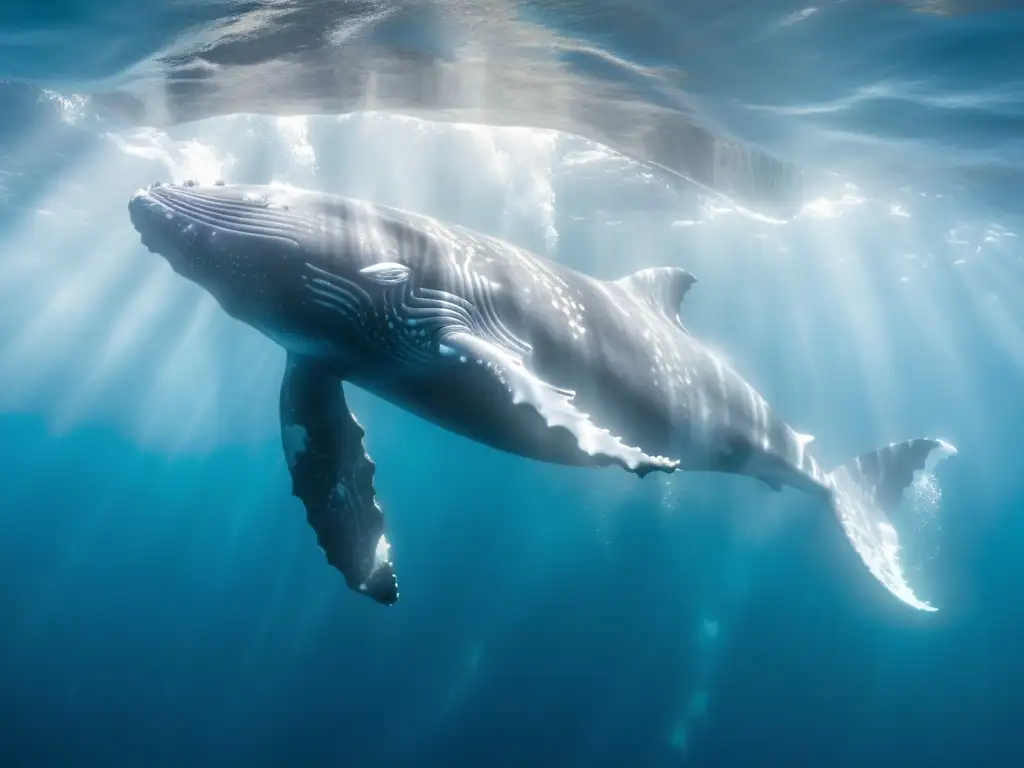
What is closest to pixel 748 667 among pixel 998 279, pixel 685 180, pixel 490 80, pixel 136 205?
pixel 685 180

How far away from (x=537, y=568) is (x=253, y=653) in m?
14.2

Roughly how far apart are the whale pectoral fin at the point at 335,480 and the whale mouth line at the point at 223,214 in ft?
4.52

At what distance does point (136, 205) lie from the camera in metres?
5.45

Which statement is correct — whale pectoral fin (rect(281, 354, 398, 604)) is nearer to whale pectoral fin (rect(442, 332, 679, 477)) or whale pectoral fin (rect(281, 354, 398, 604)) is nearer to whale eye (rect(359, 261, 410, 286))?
whale eye (rect(359, 261, 410, 286))

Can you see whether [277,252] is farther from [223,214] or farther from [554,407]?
[554,407]

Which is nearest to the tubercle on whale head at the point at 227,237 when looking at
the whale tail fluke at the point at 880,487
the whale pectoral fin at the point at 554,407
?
the whale pectoral fin at the point at 554,407

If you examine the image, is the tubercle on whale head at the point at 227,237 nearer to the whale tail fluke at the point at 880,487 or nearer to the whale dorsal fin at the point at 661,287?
the whale dorsal fin at the point at 661,287

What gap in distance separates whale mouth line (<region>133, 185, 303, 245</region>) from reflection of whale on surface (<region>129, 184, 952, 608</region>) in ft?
0.04

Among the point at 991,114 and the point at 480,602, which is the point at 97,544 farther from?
the point at 991,114

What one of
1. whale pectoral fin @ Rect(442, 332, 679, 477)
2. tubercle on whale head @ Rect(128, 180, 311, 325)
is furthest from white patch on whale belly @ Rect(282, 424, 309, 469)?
whale pectoral fin @ Rect(442, 332, 679, 477)

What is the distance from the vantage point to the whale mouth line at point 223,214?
531 cm

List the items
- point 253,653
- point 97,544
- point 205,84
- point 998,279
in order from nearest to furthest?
point 205,84 → point 253,653 → point 998,279 → point 97,544

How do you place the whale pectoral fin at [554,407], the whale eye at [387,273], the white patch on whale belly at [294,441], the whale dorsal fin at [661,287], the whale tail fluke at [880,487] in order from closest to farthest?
the whale pectoral fin at [554,407], the whale eye at [387,273], the white patch on whale belly at [294,441], the whale dorsal fin at [661,287], the whale tail fluke at [880,487]

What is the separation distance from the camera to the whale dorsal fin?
27.8ft
